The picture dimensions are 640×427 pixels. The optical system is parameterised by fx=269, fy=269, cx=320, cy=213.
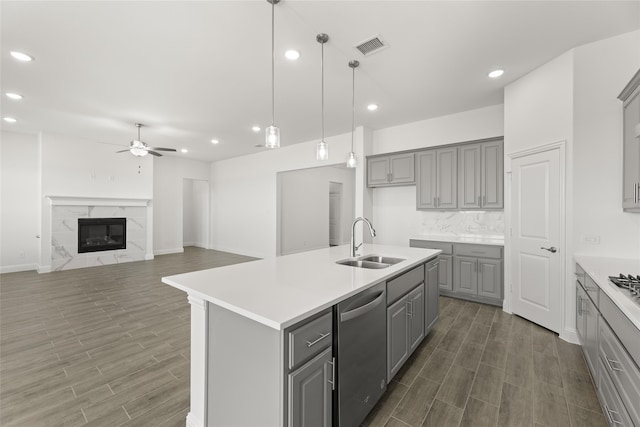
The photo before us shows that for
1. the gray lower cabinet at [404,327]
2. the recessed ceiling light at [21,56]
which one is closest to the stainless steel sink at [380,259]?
the gray lower cabinet at [404,327]

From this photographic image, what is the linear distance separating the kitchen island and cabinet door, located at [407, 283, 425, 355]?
614mm

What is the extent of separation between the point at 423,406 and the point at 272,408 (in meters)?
1.24

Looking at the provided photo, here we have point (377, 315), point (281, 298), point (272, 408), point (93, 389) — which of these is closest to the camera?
point (272, 408)

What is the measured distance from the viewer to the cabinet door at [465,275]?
3891mm

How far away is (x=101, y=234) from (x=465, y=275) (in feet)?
26.0

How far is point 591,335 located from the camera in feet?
6.84

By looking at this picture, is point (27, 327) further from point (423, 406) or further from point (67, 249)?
point (423, 406)

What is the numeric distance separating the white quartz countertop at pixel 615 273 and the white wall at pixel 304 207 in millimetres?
6032

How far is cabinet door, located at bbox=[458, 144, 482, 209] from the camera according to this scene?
4.00 metres

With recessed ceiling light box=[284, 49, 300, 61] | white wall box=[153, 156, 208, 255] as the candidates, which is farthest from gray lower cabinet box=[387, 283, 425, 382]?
white wall box=[153, 156, 208, 255]

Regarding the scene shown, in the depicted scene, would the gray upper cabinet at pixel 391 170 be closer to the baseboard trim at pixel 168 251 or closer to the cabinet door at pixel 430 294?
the cabinet door at pixel 430 294

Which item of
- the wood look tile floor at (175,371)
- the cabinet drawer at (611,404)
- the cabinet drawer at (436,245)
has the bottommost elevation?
the wood look tile floor at (175,371)

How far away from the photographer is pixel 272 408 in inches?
46.2

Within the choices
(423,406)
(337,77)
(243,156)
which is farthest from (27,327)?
(243,156)
